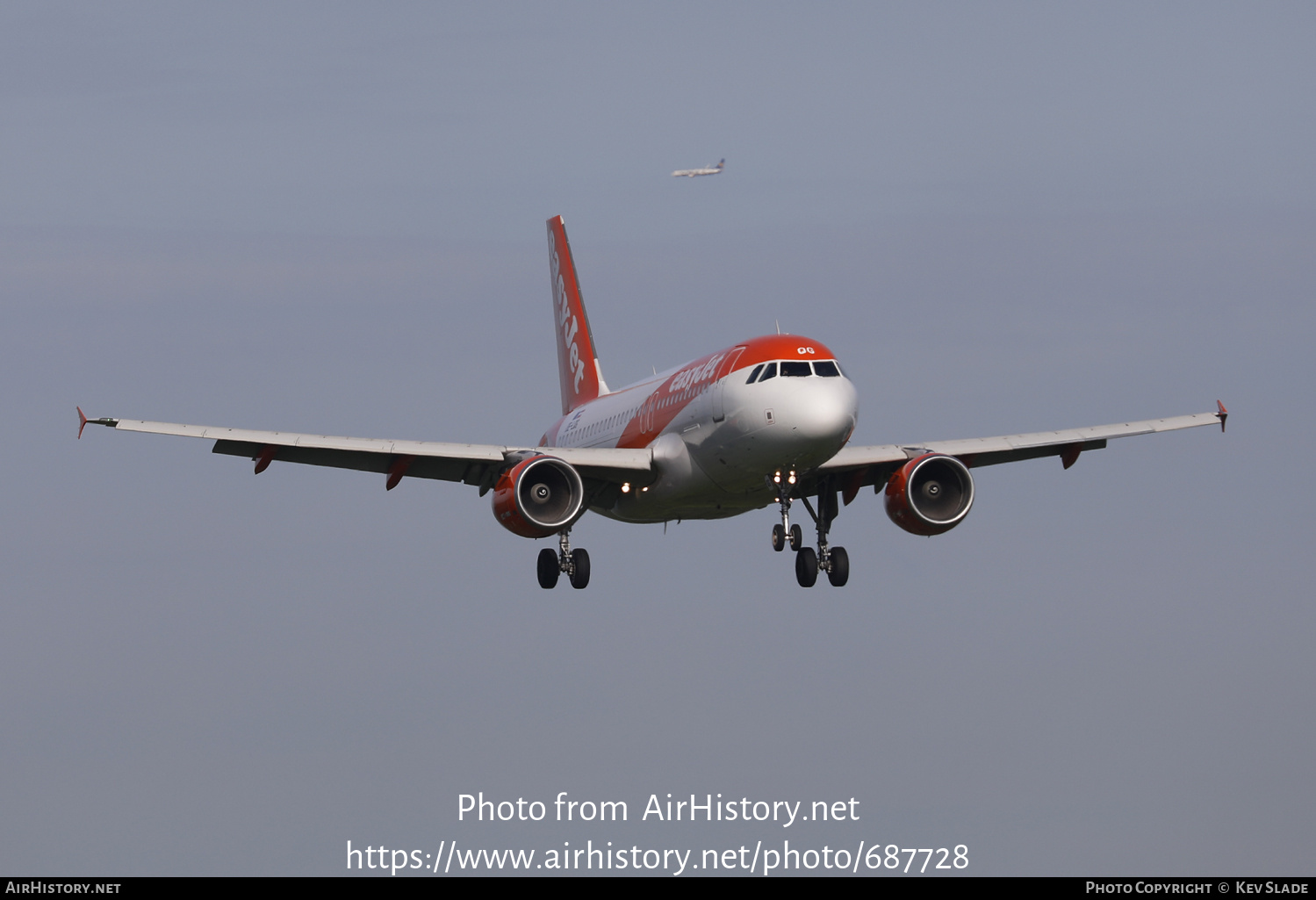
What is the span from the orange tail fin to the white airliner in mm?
11460

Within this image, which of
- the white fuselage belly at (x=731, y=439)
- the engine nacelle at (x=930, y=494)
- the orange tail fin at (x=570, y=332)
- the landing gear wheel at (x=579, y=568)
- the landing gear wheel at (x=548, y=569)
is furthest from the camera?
the orange tail fin at (x=570, y=332)

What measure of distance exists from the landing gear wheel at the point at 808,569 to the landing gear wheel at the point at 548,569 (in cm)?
681

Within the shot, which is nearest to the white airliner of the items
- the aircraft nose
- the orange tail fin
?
the aircraft nose

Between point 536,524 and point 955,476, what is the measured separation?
10.8m

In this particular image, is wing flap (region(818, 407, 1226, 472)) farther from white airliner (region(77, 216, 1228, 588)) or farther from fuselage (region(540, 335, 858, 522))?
fuselage (region(540, 335, 858, 522))

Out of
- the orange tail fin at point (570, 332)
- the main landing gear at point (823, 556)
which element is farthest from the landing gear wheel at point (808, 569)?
the orange tail fin at point (570, 332)

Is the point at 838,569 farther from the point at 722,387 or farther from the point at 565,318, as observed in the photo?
the point at 565,318

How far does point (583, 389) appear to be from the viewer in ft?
207

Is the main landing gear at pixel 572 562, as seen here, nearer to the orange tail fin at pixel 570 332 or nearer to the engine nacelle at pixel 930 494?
the engine nacelle at pixel 930 494

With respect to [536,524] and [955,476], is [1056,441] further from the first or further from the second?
[536,524]

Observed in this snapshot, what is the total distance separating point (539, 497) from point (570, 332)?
22.6 meters

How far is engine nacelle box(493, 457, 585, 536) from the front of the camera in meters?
44.5

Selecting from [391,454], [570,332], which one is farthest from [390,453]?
[570,332]

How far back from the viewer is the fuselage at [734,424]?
4119cm
